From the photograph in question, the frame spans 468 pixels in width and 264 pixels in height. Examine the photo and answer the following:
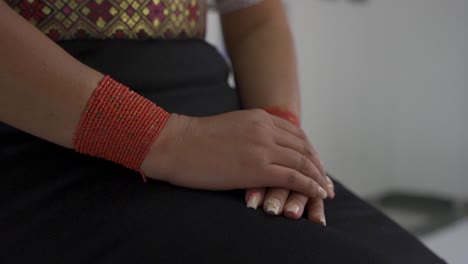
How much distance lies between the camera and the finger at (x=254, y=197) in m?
0.55

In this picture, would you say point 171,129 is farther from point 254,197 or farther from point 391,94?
point 391,94

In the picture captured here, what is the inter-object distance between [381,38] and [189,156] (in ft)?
7.46

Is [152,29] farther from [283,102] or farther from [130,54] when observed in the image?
[283,102]

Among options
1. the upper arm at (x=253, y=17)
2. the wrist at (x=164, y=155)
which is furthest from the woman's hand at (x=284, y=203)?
the upper arm at (x=253, y=17)

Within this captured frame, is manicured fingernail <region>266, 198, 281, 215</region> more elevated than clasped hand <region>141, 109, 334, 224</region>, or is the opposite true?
clasped hand <region>141, 109, 334, 224</region>

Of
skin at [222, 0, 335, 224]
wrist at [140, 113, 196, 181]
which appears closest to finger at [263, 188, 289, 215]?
wrist at [140, 113, 196, 181]

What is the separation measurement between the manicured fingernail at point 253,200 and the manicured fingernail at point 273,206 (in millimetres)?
14

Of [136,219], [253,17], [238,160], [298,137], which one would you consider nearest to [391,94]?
[253,17]

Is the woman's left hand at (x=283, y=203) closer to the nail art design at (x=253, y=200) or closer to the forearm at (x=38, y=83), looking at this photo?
the nail art design at (x=253, y=200)

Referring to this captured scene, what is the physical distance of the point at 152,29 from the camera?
2.18 feet

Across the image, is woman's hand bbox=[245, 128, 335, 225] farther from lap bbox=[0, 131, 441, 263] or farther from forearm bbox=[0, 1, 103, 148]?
forearm bbox=[0, 1, 103, 148]

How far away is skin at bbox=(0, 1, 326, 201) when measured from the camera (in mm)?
514

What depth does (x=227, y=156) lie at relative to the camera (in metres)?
0.56

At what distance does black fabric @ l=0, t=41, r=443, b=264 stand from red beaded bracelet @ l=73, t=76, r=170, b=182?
34 mm
